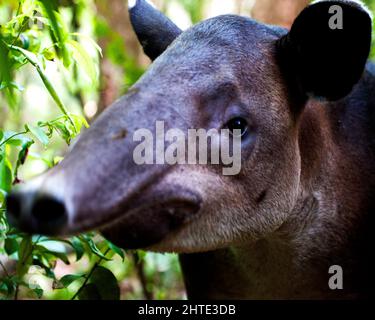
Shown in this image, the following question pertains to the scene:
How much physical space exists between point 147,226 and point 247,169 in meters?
0.56

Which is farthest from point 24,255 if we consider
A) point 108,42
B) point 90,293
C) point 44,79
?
point 108,42

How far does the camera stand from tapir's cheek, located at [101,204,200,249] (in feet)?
7.57

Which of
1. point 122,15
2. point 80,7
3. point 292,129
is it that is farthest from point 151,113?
point 122,15

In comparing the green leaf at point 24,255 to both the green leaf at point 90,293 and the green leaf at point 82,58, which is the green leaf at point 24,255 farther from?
the green leaf at point 82,58

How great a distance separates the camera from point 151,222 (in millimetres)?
2346

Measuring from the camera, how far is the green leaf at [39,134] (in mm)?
2785

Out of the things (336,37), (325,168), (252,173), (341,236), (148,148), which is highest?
(336,37)

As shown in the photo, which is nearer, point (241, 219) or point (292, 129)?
point (241, 219)

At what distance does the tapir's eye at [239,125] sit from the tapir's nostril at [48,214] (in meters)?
0.95

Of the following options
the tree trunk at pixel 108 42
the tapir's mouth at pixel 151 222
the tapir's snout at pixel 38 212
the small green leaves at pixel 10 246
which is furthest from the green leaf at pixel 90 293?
the tree trunk at pixel 108 42

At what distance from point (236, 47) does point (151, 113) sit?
2.18 feet

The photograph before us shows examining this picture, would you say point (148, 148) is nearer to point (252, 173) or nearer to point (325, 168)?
point (252, 173)

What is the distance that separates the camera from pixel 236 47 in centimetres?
279

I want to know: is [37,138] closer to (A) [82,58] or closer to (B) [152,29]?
(A) [82,58]
